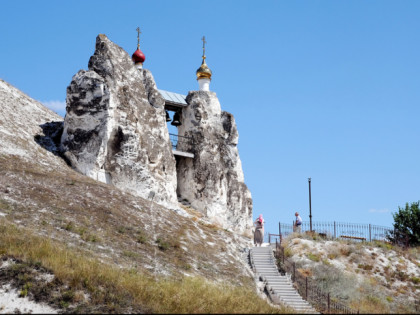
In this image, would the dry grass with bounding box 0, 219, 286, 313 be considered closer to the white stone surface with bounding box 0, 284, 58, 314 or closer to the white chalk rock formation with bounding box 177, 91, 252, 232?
the white stone surface with bounding box 0, 284, 58, 314

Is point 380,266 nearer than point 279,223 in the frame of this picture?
Yes

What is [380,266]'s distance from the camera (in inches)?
1289

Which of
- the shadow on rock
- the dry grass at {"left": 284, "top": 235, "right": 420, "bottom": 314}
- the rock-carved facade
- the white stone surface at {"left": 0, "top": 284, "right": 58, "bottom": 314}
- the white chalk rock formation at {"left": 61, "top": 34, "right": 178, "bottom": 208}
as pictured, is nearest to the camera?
the white stone surface at {"left": 0, "top": 284, "right": 58, "bottom": 314}

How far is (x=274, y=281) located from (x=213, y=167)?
12847mm

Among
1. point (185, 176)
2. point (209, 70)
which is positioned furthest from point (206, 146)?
point (209, 70)

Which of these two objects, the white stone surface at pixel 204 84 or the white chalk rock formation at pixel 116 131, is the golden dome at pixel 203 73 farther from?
the white chalk rock formation at pixel 116 131

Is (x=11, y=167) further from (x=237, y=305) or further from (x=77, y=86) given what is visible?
(x=237, y=305)

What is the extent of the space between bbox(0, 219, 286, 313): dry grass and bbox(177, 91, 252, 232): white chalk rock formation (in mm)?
16953

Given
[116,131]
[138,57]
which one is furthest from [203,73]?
[116,131]

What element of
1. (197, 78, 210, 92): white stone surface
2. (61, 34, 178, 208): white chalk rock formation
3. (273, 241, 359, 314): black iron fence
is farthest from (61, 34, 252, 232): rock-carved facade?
(273, 241, 359, 314): black iron fence

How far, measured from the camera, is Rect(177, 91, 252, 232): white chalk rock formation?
121 ft

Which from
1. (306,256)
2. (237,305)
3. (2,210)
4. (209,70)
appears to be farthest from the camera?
(209,70)

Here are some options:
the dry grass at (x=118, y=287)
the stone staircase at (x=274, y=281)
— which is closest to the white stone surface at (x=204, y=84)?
the stone staircase at (x=274, y=281)

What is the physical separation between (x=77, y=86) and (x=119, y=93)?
8.02 ft
